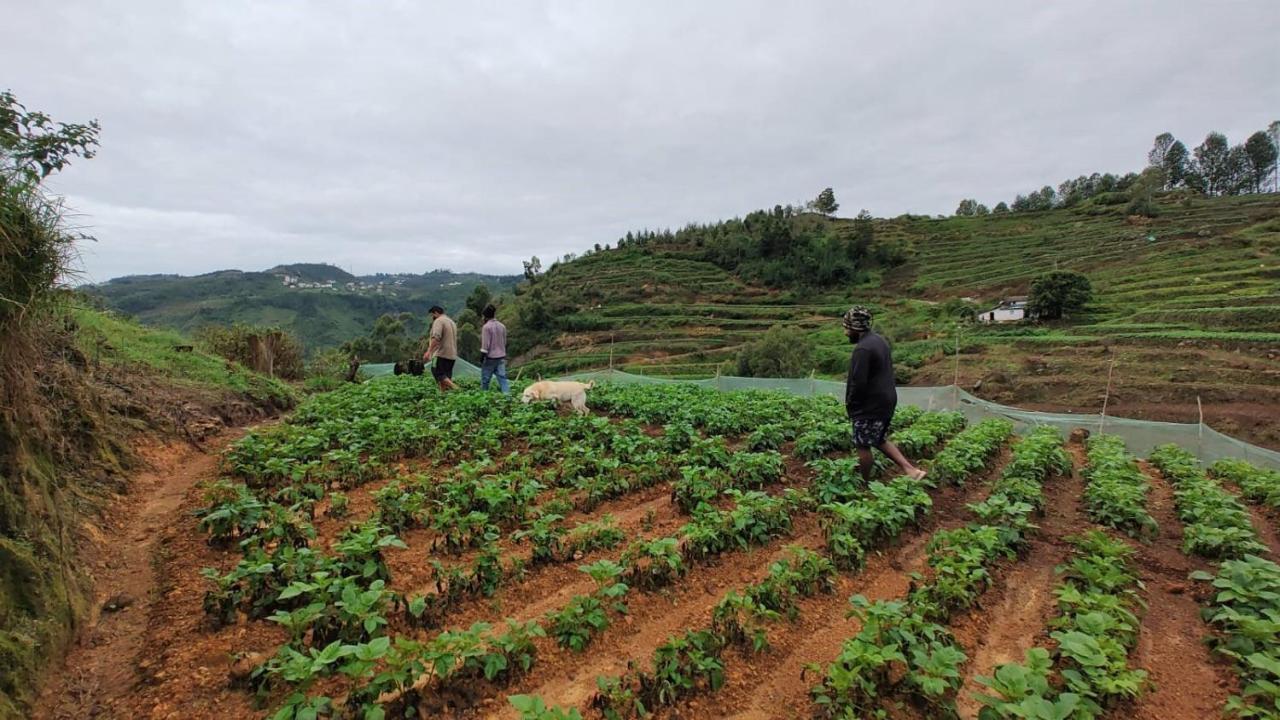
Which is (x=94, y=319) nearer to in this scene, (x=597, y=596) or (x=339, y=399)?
(x=339, y=399)

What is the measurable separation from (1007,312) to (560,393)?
169ft

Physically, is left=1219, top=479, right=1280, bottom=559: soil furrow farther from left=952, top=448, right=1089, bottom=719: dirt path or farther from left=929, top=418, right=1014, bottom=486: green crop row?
left=929, top=418, right=1014, bottom=486: green crop row

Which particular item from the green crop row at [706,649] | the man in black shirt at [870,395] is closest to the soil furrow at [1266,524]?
the man in black shirt at [870,395]

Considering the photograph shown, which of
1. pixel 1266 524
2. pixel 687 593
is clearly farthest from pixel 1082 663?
pixel 1266 524

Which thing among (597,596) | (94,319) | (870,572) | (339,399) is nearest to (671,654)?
(597,596)

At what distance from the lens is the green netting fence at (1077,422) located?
11.0 metres

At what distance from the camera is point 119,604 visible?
3379mm

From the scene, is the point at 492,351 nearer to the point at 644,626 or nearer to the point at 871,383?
the point at 871,383

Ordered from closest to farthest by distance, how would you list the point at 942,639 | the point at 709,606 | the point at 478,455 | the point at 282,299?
the point at 942,639, the point at 709,606, the point at 478,455, the point at 282,299

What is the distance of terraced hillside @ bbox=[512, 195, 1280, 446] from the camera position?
27188 mm

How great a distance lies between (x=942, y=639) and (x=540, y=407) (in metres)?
6.98

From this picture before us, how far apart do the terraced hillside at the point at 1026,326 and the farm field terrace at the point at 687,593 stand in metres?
13.1

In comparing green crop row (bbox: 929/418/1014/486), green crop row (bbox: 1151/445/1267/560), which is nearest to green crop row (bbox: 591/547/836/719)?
green crop row (bbox: 929/418/1014/486)

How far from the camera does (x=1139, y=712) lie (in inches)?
112
